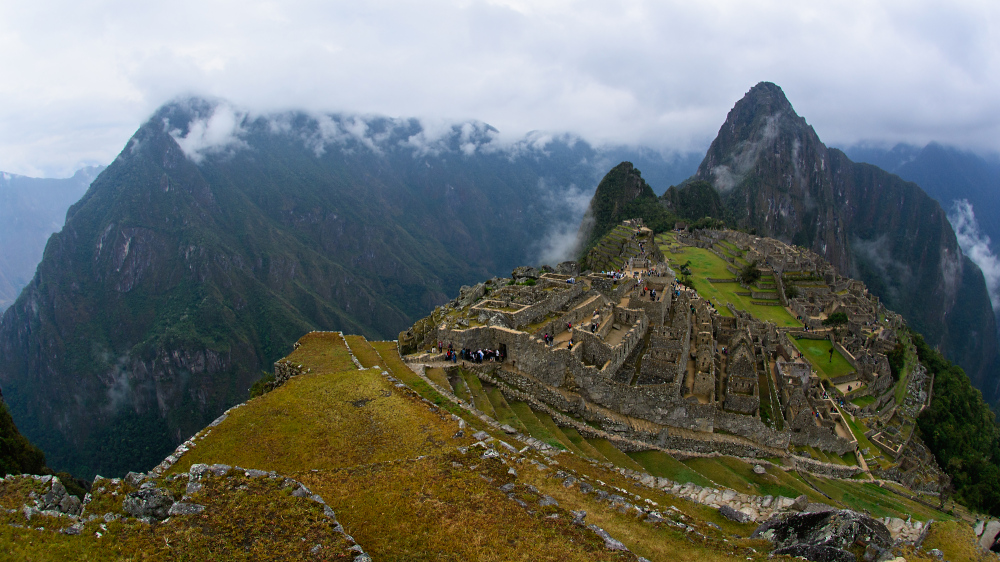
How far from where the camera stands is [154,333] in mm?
131000

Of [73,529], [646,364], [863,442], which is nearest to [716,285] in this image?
[863,442]

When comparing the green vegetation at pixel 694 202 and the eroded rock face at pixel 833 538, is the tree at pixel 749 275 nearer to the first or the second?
the eroded rock face at pixel 833 538

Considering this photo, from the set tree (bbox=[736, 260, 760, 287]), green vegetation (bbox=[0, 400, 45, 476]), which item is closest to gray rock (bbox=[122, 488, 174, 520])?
green vegetation (bbox=[0, 400, 45, 476])

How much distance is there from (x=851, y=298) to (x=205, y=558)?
267ft

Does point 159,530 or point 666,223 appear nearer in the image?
point 159,530

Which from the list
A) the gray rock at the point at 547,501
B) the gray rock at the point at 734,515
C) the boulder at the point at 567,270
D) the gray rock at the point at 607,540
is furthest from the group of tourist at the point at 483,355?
the boulder at the point at 567,270

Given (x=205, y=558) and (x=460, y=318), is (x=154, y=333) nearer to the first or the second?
(x=460, y=318)

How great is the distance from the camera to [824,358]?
167ft

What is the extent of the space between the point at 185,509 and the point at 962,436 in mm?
64966

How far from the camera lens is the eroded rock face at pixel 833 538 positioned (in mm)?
10742

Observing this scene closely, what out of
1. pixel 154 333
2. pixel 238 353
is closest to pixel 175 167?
pixel 154 333

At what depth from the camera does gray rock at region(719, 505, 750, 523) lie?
51.0 ft

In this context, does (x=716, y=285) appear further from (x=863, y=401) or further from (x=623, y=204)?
(x=623, y=204)

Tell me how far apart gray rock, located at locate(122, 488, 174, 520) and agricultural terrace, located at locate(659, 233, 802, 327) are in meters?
53.5
